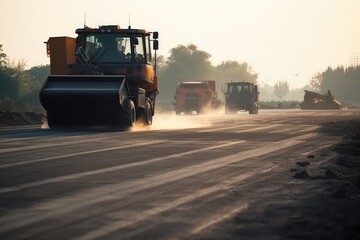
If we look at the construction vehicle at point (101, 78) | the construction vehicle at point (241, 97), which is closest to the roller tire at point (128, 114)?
the construction vehicle at point (101, 78)

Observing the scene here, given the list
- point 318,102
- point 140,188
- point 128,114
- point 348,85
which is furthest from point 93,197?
point 348,85

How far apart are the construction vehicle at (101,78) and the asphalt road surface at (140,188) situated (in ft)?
21.6

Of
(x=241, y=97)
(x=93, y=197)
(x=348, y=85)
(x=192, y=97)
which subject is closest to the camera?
(x=93, y=197)

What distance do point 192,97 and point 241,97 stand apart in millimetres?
4523

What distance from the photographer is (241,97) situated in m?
56.6

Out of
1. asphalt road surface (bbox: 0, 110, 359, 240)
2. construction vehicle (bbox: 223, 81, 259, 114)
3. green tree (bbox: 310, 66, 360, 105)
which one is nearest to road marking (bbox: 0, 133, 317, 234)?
asphalt road surface (bbox: 0, 110, 359, 240)

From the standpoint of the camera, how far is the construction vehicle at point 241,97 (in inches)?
2222

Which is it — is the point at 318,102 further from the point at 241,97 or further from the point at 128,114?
the point at 128,114

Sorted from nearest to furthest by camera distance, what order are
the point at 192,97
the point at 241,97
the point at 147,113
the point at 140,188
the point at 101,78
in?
the point at 140,188 < the point at 101,78 < the point at 147,113 < the point at 192,97 < the point at 241,97

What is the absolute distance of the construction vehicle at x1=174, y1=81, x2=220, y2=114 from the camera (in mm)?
54438

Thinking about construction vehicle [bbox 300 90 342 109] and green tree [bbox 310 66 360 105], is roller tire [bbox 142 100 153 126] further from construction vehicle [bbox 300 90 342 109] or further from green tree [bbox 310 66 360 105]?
green tree [bbox 310 66 360 105]

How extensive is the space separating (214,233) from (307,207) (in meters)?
1.62

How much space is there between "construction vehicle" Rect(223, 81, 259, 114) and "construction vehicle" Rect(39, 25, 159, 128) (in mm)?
31303

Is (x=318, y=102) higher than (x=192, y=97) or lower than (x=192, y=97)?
lower
